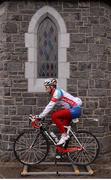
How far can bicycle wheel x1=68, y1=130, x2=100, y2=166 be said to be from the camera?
25.8ft

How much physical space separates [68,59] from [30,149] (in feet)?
7.49

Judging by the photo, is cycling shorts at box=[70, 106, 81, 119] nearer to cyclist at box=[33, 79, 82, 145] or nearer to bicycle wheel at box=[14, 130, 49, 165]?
cyclist at box=[33, 79, 82, 145]

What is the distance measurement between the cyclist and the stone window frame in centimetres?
65

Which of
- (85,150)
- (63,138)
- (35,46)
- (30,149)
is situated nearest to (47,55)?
(35,46)

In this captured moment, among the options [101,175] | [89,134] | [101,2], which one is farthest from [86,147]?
[101,2]

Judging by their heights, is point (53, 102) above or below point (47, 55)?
below

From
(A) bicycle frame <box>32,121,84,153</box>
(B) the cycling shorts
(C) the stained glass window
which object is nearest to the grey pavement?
(A) bicycle frame <box>32,121,84,153</box>

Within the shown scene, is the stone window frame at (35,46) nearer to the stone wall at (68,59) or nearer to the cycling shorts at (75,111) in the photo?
the stone wall at (68,59)

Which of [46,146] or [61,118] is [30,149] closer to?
[46,146]

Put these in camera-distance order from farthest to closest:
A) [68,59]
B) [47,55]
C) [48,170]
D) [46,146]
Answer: [47,55] → [68,59] → [46,146] → [48,170]

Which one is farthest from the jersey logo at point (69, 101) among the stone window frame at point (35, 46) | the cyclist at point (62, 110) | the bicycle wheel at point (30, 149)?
the bicycle wheel at point (30, 149)

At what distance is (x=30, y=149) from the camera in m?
7.93

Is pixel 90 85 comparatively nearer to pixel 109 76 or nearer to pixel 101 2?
pixel 109 76

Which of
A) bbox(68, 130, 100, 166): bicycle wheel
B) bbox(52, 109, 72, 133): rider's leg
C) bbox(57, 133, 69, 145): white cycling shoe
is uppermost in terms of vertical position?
bbox(52, 109, 72, 133): rider's leg
